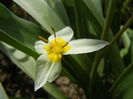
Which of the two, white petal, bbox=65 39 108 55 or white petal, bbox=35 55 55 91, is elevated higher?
white petal, bbox=35 55 55 91

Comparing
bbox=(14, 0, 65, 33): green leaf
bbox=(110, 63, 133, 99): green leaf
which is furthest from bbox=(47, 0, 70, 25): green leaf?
bbox=(110, 63, 133, 99): green leaf

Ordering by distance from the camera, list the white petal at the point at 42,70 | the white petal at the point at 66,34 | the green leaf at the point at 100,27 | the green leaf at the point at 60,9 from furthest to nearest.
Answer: the green leaf at the point at 60,9 < the green leaf at the point at 100,27 < the white petal at the point at 66,34 < the white petal at the point at 42,70

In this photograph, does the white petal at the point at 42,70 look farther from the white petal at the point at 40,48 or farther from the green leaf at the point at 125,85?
the green leaf at the point at 125,85

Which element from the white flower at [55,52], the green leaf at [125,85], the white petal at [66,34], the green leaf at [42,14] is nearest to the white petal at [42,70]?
the white flower at [55,52]

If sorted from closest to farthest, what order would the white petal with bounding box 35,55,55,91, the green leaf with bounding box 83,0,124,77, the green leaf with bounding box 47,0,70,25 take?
the white petal with bounding box 35,55,55,91 < the green leaf with bounding box 83,0,124,77 < the green leaf with bounding box 47,0,70,25

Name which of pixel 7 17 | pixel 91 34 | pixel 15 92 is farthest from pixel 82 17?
pixel 15 92

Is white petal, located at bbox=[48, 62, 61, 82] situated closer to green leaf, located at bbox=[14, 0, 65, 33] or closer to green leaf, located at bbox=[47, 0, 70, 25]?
green leaf, located at bbox=[14, 0, 65, 33]

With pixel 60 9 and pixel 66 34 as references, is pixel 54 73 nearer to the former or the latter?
pixel 66 34
